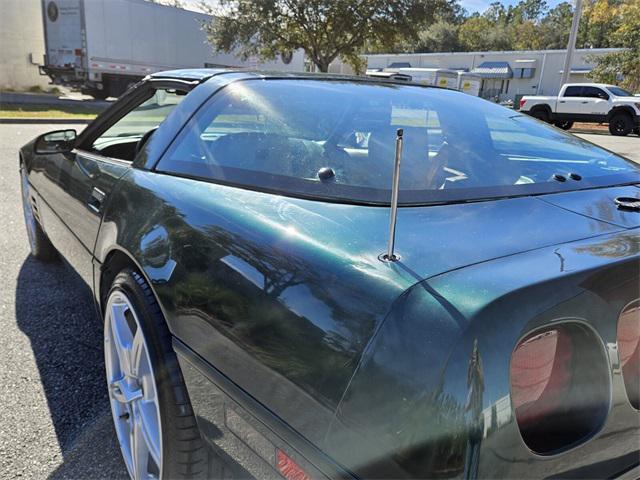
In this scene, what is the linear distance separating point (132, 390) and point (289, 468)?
0.93m

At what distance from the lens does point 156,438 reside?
1650 millimetres

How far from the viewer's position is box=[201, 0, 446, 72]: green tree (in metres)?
23.1

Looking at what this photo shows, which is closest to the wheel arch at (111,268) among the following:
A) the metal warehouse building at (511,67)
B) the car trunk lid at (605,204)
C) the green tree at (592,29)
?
the car trunk lid at (605,204)

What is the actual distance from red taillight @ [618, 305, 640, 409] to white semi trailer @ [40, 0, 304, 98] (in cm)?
2025

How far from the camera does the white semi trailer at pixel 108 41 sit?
58.7 ft

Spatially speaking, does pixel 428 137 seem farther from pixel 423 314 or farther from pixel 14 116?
pixel 14 116

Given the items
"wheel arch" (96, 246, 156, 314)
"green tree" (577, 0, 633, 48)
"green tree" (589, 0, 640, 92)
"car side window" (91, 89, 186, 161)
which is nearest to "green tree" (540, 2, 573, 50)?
"green tree" (577, 0, 633, 48)

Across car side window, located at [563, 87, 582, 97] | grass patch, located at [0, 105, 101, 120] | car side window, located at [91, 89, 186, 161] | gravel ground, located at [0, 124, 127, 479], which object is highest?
car side window, located at [563, 87, 582, 97]

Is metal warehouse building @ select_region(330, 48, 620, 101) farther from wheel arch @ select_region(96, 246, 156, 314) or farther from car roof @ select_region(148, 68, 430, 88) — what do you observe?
wheel arch @ select_region(96, 246, 156, 314)

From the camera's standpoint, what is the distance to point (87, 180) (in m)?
2.41

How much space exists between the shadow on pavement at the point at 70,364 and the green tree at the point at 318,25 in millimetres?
22060

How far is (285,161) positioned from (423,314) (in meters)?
0.87

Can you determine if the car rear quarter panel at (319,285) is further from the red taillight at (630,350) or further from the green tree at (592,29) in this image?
the green tree at (592,29)

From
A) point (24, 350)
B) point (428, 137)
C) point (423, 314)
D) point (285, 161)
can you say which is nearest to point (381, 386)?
point (423, 314)
